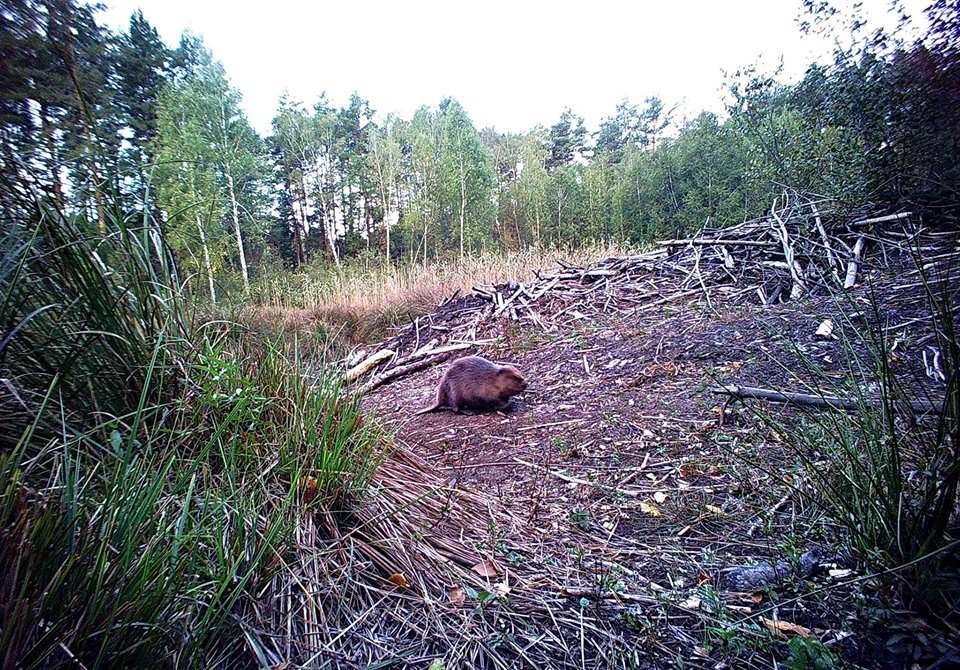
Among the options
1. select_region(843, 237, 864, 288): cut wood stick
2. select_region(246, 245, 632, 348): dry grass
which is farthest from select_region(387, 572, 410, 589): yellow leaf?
select_region(246, 245, 632, 348): dry grass

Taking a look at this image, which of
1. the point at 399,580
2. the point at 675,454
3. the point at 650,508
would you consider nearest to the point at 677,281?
the point at 675,454

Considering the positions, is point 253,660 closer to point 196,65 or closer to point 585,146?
point 196,65

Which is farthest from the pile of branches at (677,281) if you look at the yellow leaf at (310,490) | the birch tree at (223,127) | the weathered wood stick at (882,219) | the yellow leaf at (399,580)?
the birch tree at (223,127)

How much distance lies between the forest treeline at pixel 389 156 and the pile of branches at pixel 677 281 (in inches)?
17.3

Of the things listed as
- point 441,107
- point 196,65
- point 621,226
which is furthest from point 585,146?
point 196,65

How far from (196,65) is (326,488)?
51.6ft

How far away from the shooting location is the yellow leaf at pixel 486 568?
1.54 m

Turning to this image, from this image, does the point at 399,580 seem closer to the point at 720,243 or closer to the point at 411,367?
the point at 411,367

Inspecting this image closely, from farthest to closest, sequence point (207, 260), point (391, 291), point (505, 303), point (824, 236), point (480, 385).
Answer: point (391, 291) < point (505, 303) < point (824, 236) < point (480, 385) < point (207, 260)

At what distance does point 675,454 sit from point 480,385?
5.35 feet

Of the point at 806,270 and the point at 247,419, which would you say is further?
the point at 806,270

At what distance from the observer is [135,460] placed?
111 cm

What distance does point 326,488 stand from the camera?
1511 mm

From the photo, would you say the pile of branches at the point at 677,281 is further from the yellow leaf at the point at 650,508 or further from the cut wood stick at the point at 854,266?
the yellow leaf at the point at 650,508
